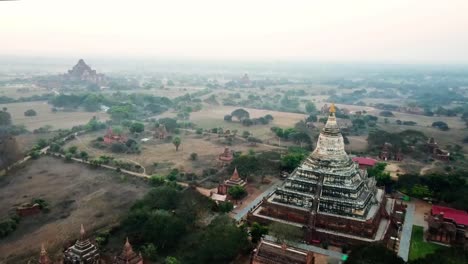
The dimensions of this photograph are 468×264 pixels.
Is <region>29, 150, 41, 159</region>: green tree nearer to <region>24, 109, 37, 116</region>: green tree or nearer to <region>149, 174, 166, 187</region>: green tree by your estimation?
<region>149, 174, 166, 187</region>: green tree

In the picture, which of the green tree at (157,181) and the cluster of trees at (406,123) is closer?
the green tree at (157,181)

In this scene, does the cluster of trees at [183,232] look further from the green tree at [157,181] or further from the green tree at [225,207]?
the green tree at [157,181]

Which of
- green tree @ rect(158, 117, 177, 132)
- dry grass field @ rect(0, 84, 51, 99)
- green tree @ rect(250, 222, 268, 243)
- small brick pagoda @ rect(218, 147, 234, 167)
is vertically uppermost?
green tree @ rect(250, 222, 268, 243)

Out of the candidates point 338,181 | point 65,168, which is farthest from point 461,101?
point 65,168

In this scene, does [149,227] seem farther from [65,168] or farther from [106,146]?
[106,146]

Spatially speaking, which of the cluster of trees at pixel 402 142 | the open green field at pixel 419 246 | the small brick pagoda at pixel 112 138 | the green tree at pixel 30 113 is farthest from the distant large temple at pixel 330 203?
the green tree at pixel 30 113

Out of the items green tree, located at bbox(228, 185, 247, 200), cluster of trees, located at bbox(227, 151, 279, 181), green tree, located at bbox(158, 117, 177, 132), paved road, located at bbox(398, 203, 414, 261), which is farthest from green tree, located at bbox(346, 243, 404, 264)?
green tree, located at bbox(158, 117, 177, 132)

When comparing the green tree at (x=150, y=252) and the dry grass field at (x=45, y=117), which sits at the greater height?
the green tree at (x=150, y=252)
